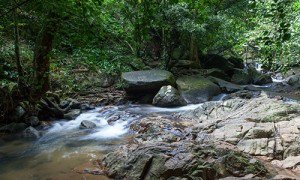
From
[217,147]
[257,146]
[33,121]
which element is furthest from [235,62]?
[217,147]

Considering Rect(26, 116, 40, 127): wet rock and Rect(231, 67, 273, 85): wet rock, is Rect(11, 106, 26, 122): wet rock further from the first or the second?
Rect(231, 67, 273, 85): wet rock

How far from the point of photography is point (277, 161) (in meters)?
5.36

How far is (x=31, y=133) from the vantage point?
8234mm

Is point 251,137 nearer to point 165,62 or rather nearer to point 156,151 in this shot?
point 156,151

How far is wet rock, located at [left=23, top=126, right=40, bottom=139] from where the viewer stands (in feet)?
26.7

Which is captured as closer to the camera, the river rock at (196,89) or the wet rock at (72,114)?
the wet rock at (72,114)

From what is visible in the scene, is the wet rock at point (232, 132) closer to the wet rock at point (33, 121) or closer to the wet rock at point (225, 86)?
the wet rock at point (33, 121)

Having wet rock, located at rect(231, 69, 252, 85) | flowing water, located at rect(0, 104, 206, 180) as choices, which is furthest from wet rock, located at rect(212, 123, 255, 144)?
wet rock, located at rect(231, 69, 252, 85)

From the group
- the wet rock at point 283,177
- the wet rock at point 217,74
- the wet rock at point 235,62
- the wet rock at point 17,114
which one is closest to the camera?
the wet rock at point 283,177

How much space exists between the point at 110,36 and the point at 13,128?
475 centimetres

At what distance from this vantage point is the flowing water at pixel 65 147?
18.7ft

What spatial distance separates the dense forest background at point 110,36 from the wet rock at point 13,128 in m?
0.53

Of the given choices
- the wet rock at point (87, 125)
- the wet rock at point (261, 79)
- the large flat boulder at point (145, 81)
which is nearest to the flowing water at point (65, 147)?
the wet rock at point (87, 125)

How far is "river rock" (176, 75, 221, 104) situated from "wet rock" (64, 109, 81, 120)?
428cm
